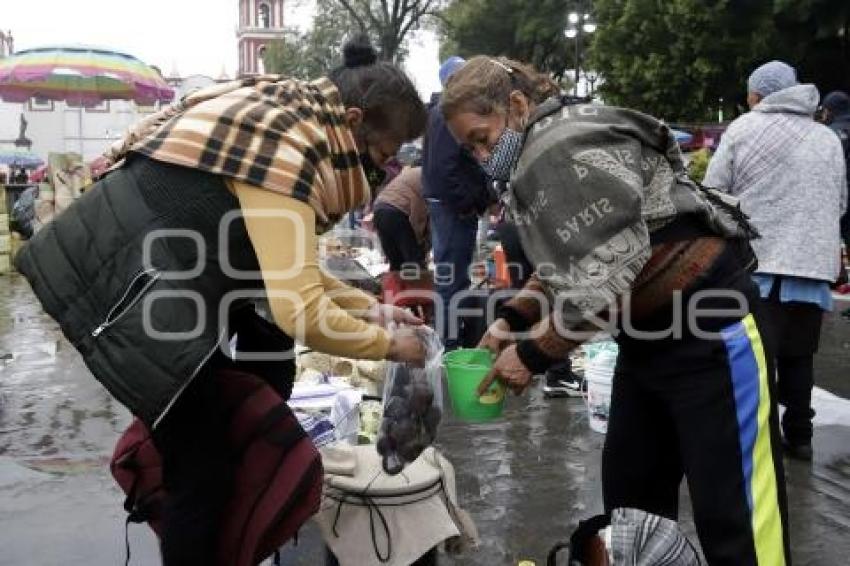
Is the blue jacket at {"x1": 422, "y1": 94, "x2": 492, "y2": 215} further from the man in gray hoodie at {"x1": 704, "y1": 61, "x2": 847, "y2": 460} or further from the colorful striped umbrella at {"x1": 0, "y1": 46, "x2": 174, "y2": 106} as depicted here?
the colorful striped umbrella at {"x1": 0, "y1": 46, "x2": 174, "y2": 106}

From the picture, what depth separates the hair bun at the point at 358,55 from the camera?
8.16ft

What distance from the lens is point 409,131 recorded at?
8.06 feet

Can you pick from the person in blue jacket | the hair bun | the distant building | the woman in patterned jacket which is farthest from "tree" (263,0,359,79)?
the distant building

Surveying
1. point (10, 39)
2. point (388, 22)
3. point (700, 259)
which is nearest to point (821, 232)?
point (700, 259)

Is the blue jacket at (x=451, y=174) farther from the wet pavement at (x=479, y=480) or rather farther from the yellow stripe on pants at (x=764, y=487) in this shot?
the yellow stripe on pants at (x=764, y=487)

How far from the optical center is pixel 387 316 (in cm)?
287

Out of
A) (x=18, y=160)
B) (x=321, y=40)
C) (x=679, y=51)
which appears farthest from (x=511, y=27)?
(x=18, y=160)

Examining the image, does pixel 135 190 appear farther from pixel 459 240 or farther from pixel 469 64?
pixel 459 240

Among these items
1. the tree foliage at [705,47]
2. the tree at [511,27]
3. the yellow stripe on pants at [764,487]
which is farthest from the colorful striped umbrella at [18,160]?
the yellow stripe on pants at [764,487]

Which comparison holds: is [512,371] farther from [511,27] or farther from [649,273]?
[511,27]

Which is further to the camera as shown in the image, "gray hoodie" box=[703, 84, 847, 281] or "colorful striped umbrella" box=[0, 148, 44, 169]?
"colorful striped umbrella" box=[0, 148, 44, 169]

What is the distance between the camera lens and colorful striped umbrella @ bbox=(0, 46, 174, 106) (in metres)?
13.8

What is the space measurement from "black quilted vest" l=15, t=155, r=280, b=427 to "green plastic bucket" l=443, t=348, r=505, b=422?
950 mm

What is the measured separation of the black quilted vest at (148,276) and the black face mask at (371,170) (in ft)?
1.49
